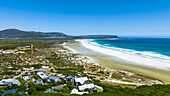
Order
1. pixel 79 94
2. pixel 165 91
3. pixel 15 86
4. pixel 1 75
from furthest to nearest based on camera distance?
1. pixel 1 75
2. pixel 15 86
3. pixel 165 91
4. pixel 79 94

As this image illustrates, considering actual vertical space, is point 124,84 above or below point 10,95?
below

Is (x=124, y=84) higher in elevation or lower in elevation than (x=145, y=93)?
lower

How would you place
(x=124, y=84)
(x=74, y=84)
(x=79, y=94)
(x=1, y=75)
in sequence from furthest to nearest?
(x=1, y=75)
(x=124, y=84)
(x=74, y=84)
(x=79, y=94)

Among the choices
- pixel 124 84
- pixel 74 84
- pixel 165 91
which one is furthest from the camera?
pixel 124 84

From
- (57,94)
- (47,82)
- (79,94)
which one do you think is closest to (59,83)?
(47,82)

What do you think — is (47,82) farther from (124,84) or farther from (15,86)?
(124,84)

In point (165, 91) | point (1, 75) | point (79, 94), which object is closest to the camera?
point (79, 94)

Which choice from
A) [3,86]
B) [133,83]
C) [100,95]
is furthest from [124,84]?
[3,86]

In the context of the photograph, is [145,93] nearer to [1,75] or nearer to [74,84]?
[74,84]

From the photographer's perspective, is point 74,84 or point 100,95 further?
point 74,84
